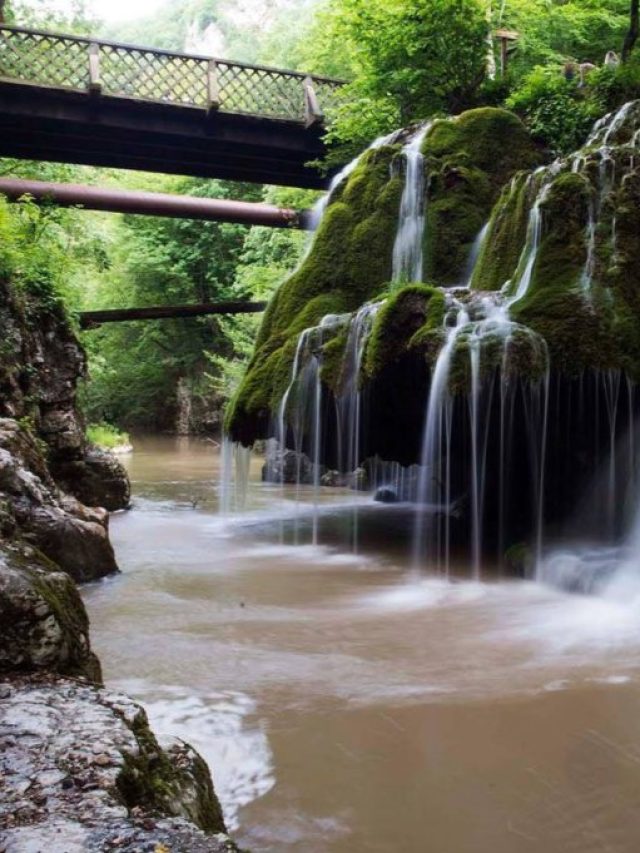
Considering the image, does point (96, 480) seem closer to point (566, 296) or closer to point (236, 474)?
point (236, 474)

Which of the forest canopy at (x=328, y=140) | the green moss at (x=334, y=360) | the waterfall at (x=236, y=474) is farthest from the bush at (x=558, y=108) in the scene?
the waterfall at (x=236, y=474)

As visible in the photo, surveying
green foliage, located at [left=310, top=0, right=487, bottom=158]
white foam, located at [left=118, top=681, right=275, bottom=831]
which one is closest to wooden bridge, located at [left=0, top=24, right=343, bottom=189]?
green foliage, located at [left=310, top=0, right=487, bottom=158]

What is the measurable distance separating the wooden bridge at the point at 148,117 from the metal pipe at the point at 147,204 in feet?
3.99

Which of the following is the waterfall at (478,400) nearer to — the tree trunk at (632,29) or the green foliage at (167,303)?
the tree trunk at (632,29)

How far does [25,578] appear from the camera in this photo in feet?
10.5

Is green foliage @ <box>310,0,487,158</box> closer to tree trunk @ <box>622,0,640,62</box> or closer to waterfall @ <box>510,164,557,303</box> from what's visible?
tree trunk @ <box>622,0,640,62</box>

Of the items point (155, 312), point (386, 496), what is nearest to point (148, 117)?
point (155, 312)

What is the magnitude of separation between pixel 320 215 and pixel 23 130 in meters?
6.52

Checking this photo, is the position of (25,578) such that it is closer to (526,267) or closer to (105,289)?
(526,267)

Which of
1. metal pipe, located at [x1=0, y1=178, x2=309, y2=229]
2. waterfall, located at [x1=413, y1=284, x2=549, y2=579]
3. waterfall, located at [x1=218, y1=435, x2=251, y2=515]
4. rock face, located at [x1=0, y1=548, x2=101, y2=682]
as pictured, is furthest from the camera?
metal pipe, located at [x1=0, y1=178, x2=309, y2=229]

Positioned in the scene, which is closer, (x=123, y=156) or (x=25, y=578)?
(x=25, y=578)

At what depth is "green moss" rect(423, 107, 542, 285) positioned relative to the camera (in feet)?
35.9

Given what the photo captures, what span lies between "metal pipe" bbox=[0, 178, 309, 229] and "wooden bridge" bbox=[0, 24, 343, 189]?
1216mm

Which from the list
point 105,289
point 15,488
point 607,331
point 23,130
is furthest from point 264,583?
point 105,289
